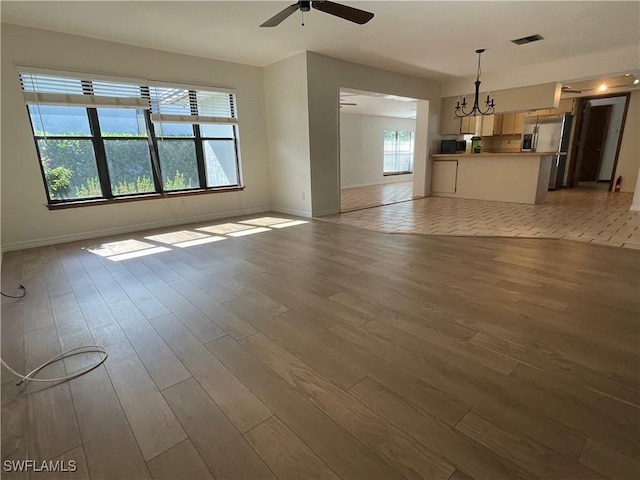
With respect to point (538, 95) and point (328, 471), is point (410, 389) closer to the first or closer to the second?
point (328, 471)

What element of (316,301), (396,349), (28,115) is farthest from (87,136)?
(396,349)

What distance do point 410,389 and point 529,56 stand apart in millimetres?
6411

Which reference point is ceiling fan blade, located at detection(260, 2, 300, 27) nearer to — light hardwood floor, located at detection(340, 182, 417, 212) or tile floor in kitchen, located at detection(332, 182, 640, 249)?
tile floor in kitchen, located at detection(332, 182, 640, 249)

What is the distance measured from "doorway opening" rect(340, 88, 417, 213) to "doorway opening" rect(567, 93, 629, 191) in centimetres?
443

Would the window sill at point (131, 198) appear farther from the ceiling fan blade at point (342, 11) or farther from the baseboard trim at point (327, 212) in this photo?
the ceiling fan blade at point (342, 11)

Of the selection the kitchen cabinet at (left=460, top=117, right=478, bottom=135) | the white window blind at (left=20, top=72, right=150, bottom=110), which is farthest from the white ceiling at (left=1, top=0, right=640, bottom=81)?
the kitchen cabinet at (left=460, top=117, right=478, bottom=135)

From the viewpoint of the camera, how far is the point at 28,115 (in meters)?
3.92

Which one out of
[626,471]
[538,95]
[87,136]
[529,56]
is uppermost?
[529,56]

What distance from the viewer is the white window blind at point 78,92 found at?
12.8 ft

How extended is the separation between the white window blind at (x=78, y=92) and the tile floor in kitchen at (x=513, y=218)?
11.2 feet

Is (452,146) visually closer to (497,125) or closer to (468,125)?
(468,125)

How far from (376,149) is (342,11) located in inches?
329

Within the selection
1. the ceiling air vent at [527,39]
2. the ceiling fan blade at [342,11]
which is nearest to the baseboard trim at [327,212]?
the ceiling fan blade at [342,11]

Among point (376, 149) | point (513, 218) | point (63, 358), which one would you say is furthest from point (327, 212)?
point (376, 149)
